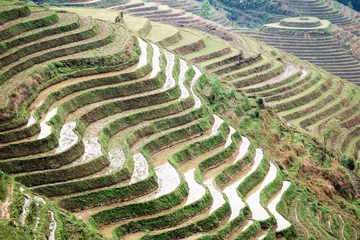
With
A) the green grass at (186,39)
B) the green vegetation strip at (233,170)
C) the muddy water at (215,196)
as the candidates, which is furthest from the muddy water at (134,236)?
the green grass at (186,39)

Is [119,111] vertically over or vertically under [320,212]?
over

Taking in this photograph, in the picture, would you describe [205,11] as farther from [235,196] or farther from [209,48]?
[235,196]

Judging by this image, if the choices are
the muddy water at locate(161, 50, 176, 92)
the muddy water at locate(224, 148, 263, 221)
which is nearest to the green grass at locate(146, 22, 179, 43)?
the muddy water at locate(161, 50, 176, 92)

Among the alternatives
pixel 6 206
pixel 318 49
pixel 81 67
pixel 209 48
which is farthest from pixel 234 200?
pixel 318 49

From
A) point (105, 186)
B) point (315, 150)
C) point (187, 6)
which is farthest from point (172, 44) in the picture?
point (187, 6)

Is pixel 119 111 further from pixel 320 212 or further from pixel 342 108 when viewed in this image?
pixel 342 108
